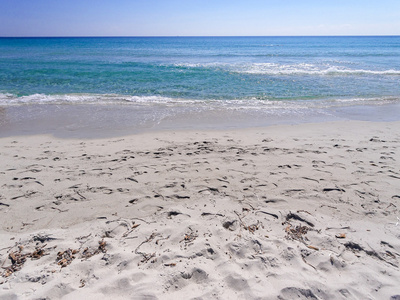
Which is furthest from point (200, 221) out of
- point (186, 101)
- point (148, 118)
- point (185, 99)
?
point (185, 99)

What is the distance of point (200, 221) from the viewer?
3.42 meters

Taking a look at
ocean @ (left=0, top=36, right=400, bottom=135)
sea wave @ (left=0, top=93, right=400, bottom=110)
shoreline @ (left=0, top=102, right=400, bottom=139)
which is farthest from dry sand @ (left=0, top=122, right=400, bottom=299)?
sea wave @ (left=0, top=93, right=400, bottom=110)

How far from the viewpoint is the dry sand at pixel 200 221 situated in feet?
8.14

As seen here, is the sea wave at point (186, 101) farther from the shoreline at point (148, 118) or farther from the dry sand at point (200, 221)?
the dry sand at point (200, 221)

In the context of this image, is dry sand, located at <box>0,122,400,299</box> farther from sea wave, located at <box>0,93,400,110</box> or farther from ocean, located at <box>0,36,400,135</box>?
sea wave, located at <box>0,93,400,110</box>

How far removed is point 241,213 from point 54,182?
325 cm

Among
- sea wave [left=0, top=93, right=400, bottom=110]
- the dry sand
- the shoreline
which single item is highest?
sea wave [left=0, top=93, right=400, bottom=110]

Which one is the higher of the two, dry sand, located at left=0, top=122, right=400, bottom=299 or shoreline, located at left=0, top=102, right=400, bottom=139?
shoreline, located at left=0, top=102, right=400, bottom=139

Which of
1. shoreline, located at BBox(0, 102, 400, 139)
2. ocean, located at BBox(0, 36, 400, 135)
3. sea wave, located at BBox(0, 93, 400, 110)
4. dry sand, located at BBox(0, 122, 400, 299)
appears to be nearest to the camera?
dry sand, located at BBox(0, 122, 400, 299)

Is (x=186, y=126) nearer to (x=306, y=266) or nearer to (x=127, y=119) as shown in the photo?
(x=127, y=119)

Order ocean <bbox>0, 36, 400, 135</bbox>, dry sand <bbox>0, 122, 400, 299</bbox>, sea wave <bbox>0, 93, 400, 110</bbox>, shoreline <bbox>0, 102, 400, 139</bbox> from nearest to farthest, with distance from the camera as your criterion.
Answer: dry sand <bbox>0, 122, 400, 299</bbox> → shoreline <bbox>0, 102, 400, 139</bbox> → ocean <bbox>0, 36, 400, 135</bbox> → sea wave <bbox>0, 93, 400, 110</bbox>

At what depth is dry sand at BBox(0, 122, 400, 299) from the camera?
8.14ft

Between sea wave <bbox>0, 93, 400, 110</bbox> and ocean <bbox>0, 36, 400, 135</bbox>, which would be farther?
sea wave <bbox>0, 93, 400, 110</bbox>

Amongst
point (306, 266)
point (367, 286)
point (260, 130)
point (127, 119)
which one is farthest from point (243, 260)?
point (127, 119)
